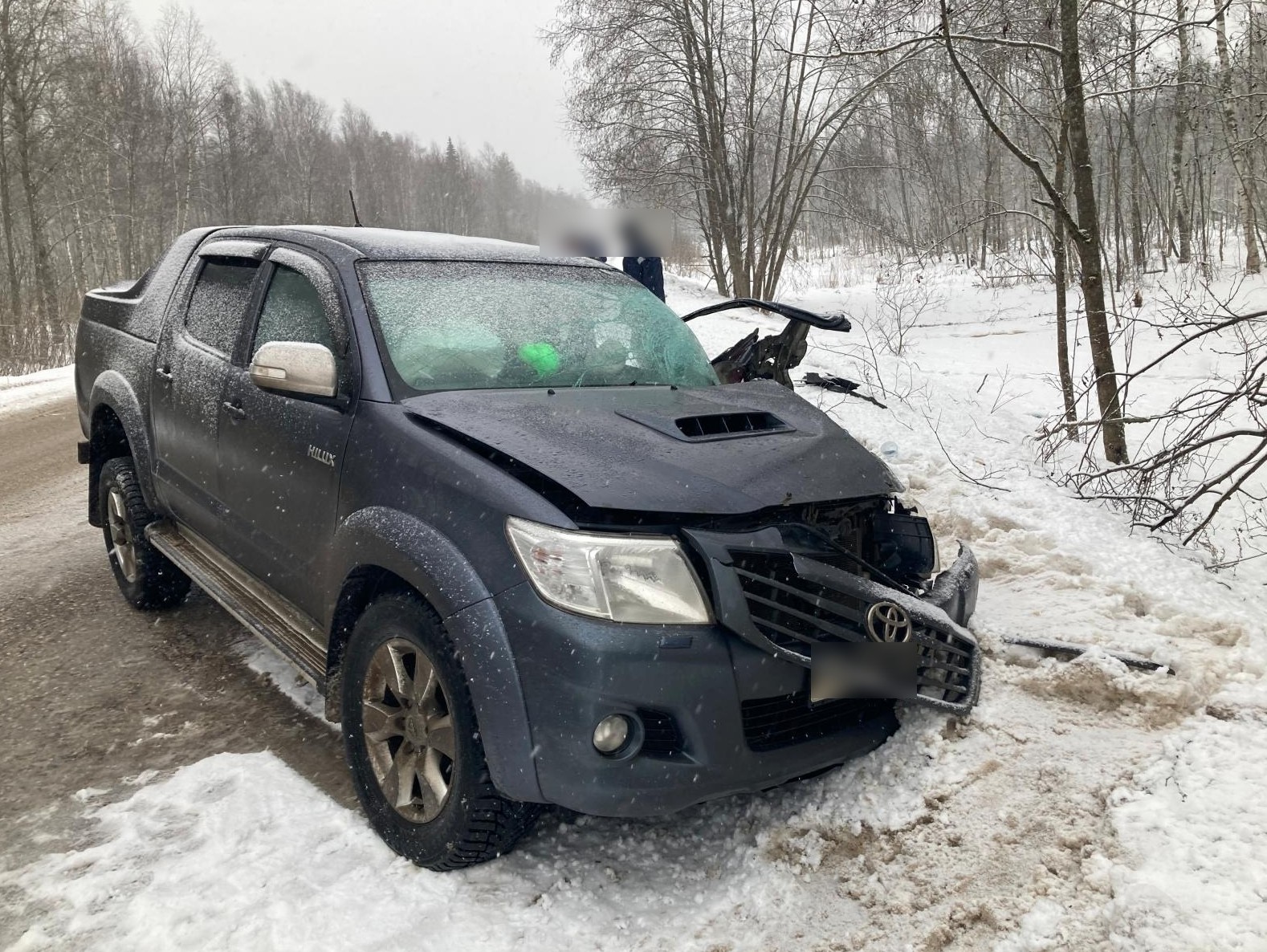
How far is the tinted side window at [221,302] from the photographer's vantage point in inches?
145

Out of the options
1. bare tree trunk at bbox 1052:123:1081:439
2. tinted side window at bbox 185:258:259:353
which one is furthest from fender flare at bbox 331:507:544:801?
bare tree trunk at bbox 1052:123:1081:439

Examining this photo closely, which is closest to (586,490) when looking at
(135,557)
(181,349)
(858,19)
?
(181,349)

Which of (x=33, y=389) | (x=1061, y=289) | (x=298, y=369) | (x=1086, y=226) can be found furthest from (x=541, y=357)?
(x=33, y=389)

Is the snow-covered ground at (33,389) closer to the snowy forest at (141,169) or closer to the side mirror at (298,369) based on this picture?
the snowy forest at (141,169)

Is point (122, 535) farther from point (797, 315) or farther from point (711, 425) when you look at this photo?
point (797, 315)

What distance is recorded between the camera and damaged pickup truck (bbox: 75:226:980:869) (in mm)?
2139

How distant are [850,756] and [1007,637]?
126 centimetres

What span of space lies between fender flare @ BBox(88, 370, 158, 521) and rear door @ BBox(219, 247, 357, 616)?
992mm

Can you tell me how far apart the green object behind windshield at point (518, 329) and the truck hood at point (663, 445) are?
148mm

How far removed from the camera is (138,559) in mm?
4305

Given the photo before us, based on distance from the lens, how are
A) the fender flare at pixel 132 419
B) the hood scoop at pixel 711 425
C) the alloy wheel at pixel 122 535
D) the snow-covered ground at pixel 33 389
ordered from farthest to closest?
1. the snow-covered ground at pixel 33 389
2. the alloy wheel at pixel 122 535
3. the fender flare at pixel 132 419
4. the hood scoop at pixel 711 425

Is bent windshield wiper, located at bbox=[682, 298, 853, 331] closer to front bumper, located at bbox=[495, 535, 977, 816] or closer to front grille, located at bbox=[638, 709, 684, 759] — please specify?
front bumper, located at bbox=[495, 535, 977, 816]

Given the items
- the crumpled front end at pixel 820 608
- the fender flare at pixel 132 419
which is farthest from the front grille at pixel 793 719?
the fender flare at pixel 132 419

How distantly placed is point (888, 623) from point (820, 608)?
7.5 inches
